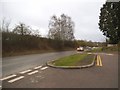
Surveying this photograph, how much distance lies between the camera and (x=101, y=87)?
29.7 ft

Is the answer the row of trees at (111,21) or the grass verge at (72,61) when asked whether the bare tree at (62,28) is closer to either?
the row of trees at (111,21)

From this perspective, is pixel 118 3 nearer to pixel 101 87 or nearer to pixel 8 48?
pixel 8 48

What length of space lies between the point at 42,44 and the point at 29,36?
1080 cm

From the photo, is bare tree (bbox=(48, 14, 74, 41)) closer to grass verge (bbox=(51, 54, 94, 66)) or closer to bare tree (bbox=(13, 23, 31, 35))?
bare tree (bbox=(13, 23, 31, 35))

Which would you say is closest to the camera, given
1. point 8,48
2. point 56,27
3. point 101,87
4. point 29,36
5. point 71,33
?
point 101,87

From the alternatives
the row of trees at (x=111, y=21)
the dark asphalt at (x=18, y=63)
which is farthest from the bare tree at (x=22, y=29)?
the dark asphalt at (x=18, y=63)

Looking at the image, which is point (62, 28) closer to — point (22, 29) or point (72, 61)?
point (22, 29)

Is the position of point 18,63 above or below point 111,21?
below

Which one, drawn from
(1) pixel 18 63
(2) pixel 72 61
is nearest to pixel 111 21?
(2) pixel 72 61

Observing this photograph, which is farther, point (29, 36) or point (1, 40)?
point (29, 36)

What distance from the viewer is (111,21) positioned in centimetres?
5559

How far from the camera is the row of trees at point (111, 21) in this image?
175 feet

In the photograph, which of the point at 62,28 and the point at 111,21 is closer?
the point at 111,21

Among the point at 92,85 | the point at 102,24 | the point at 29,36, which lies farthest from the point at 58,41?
the point at 92,85
